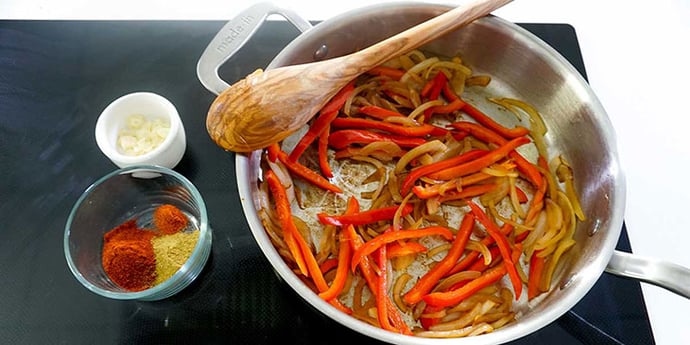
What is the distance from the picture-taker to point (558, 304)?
39.0 inches

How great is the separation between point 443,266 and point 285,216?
37 centimetres

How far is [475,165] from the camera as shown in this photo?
1.29 metres

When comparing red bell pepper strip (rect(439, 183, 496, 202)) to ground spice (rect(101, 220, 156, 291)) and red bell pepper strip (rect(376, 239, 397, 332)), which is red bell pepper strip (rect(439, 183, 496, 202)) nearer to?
red bell pepper strip (rect(376, 239, 397, 332))

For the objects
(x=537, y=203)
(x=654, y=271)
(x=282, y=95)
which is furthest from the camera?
(x=537, y=203)

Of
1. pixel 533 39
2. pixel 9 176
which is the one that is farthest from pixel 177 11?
pixel 533 39

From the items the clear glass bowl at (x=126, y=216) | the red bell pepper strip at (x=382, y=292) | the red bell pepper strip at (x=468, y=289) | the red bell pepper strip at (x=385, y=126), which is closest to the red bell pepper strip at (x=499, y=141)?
the red bell pepper strip at (x=385, y=126)

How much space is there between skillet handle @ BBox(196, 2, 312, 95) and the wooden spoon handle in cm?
23

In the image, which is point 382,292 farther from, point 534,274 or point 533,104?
point 533,104

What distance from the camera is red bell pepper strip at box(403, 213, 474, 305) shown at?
3.77ft

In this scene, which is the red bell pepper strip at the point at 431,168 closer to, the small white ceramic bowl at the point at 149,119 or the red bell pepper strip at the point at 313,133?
the red bell pepper strip at the point at 313,133

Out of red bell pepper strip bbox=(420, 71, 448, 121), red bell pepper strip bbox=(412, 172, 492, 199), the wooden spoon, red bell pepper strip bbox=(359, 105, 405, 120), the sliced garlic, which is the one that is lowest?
the sliced garlic

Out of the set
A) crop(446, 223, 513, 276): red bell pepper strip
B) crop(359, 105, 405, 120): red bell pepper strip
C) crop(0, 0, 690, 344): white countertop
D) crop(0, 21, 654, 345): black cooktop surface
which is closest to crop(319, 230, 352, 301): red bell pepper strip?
crop(0, 21, 654, 345): black cooktop surface

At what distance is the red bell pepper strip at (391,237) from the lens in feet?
3.78

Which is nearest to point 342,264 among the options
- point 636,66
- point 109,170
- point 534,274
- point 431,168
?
point 431,168
